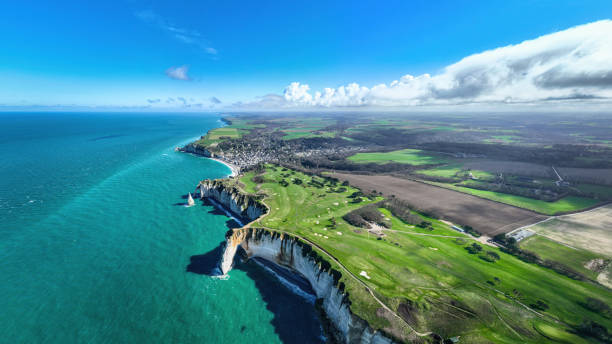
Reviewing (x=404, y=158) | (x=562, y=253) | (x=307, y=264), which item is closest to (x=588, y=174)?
(x=404, y=158)

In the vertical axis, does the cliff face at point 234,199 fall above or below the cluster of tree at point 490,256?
above

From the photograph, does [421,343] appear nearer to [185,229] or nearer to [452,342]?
[452,342]

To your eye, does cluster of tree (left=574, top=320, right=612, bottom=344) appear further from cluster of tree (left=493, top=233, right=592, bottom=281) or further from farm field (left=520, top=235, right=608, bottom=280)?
farm field (left=520, top=235, right=608, bottom=280)

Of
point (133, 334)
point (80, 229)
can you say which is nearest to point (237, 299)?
point (133, 334)

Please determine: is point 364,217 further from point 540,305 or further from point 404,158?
point 404,158

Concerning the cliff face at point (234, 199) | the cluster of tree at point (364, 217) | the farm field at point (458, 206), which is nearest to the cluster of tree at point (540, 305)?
the farm field at point (458, 206)

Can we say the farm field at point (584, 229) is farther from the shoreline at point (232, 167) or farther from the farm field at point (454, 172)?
the shoreline at point (232, 167)
